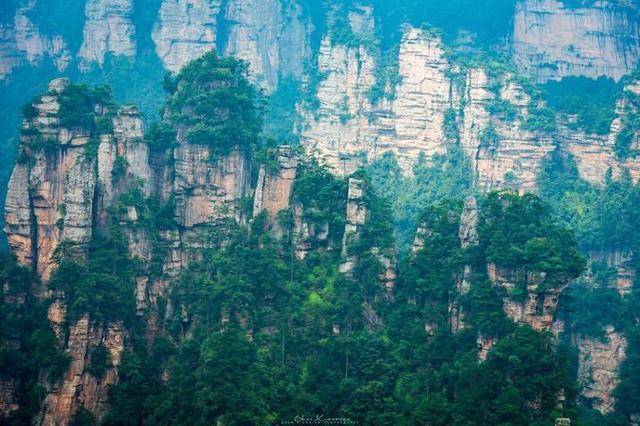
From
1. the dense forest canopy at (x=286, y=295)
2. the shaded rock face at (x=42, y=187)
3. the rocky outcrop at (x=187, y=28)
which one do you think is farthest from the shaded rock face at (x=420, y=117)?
the shaded rock face at (x=42, y=187)

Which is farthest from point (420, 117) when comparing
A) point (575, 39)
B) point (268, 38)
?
point (268, 38)

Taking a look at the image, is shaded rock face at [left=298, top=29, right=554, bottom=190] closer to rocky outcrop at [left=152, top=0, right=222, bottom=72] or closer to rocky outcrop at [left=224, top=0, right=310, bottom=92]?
rocky outcrop at [left=224, top=0, right=310, bottom=92]

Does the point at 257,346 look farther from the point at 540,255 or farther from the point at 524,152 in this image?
the point at 524,152

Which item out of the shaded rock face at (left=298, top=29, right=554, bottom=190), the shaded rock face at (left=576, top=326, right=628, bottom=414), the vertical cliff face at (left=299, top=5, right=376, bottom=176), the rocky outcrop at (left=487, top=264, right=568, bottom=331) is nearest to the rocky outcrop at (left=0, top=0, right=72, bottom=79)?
the shaded rock face at (left=298, top=29, right=554, bottom=190)

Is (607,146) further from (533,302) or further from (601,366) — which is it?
(533,302)

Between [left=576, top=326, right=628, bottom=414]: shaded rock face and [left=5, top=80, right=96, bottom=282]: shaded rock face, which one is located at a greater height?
[left=5, top=80, right=96, bottom=282]: shaded rock face
